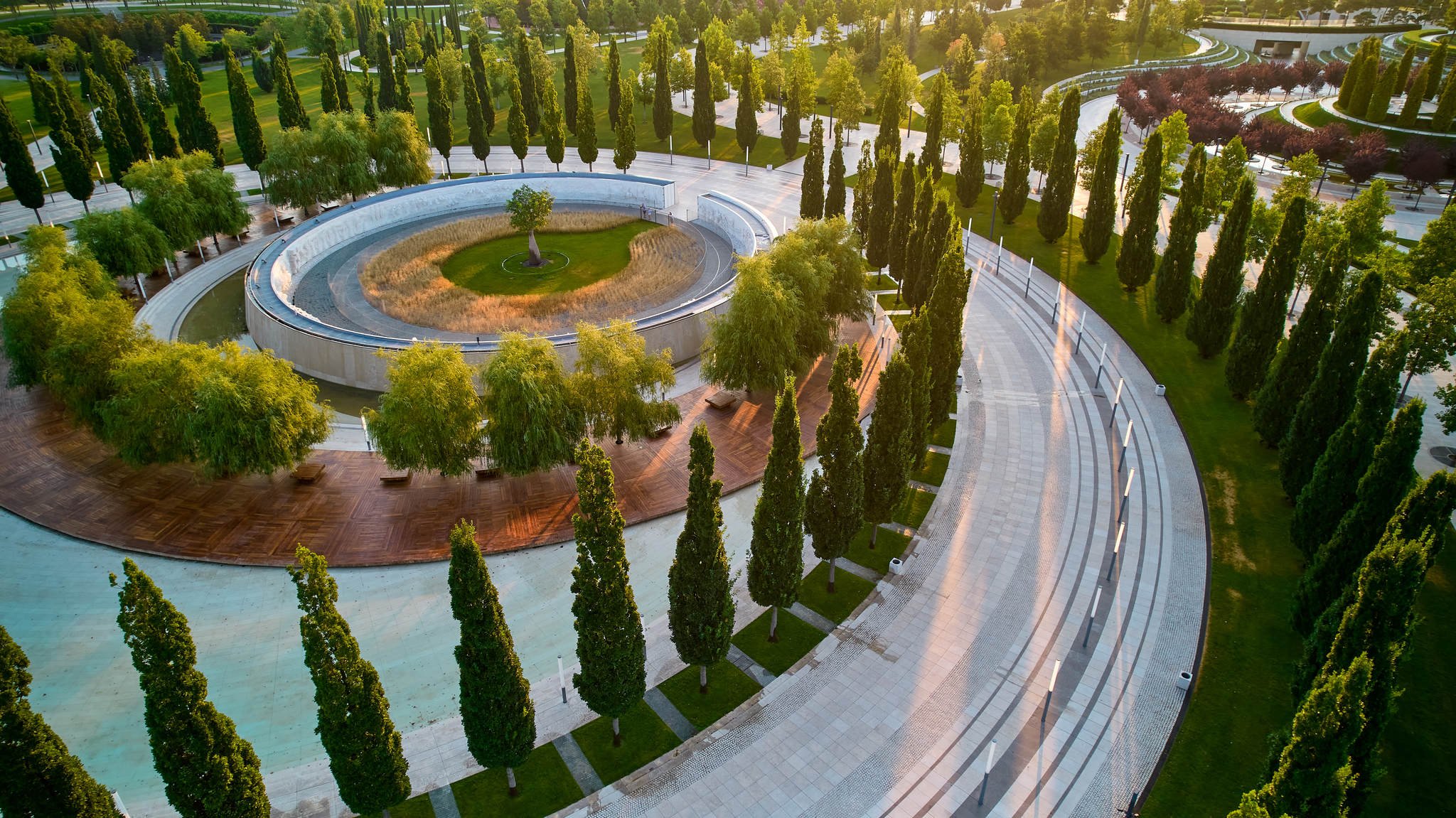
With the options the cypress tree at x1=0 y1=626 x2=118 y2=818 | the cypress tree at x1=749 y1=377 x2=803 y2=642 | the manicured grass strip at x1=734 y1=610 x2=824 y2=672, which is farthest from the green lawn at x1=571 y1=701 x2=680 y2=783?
the cypress tree at x1=0 y1=626 x2=118 y2=818

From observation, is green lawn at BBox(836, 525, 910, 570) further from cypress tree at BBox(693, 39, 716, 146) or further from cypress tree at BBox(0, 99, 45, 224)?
cypress tree at BBox(0, 99, 45, 224)

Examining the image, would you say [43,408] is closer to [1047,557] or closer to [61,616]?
[61,616]

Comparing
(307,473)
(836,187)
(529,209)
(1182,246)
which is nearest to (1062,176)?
(1182,246)

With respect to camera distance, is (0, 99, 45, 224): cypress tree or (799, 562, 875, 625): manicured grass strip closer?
(799, 562, 875, 625): manicured grass strip

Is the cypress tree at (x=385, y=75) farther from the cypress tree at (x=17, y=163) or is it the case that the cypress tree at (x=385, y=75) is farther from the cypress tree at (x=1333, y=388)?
the cypress tree at (x=1333, y=388)

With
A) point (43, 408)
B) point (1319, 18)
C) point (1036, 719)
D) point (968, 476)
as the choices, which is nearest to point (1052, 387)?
point (968, 476)

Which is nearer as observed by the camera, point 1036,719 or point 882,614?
point 1036,719

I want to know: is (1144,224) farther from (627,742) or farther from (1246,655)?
(627,742)
